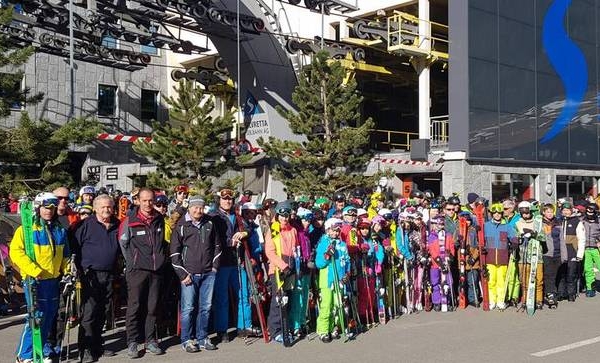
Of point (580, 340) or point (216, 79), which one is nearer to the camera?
point (580, 340)

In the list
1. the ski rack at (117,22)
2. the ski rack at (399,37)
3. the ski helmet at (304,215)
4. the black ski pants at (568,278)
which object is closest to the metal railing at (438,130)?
the ski rack at (399,37)

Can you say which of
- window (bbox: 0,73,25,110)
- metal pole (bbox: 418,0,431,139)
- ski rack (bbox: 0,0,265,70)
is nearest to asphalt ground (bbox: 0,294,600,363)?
window (bbox: 0,73,25,110)

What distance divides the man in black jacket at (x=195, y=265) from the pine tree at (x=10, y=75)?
17.9 feet

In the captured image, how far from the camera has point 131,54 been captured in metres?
24.8

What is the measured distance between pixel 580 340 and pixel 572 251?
4.06 metres

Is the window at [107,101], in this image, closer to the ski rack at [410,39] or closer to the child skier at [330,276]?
the ski rack at [410,39]

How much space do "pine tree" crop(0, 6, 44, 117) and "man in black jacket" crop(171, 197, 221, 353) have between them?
545 cm

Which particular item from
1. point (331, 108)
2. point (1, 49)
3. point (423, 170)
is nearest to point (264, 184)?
point (331, 108)

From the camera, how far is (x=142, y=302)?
7.37m

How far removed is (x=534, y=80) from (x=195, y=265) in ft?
63.6

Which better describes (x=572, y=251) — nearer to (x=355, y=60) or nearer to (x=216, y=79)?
(x=355, y=60)

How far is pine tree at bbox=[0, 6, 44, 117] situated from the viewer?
11.0m

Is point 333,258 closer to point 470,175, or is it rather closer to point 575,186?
point 470,175

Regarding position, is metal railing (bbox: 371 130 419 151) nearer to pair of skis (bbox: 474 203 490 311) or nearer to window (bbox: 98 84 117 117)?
window (bbox: 98 84 117 117)
